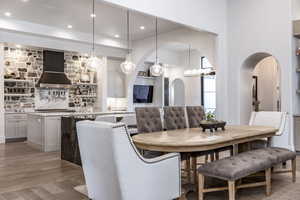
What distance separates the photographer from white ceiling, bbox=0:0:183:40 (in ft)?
19.4

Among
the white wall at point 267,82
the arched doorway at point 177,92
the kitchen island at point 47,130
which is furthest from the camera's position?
the arched doorway at point 177,92

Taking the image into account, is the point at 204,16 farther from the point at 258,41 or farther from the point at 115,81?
the point at 115,81

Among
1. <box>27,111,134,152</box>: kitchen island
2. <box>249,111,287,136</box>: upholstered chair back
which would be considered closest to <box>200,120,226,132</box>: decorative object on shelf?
<box>249,111,287,136</box>: upholstered chair back

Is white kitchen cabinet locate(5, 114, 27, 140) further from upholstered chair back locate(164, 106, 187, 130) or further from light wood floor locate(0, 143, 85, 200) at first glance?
upholstered chair back locate(164, 106, 187, 130)

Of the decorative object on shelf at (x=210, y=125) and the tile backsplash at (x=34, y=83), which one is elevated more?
the tile backsplash at (x=34, y=83)

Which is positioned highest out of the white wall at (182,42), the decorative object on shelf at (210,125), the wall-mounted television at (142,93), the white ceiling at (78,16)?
the white ceiling at (78,16)

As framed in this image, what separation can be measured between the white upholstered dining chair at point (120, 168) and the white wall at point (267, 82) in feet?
24.6

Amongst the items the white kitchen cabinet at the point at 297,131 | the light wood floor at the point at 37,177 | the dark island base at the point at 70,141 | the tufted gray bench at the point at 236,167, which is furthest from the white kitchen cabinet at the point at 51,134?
the white kitchen cabinet at the point at 297,131

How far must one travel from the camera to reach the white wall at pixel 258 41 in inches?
230

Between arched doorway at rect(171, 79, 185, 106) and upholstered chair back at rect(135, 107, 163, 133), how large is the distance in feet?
27.3

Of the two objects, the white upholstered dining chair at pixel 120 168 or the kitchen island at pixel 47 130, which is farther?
the kitchen island at pixel 47 130

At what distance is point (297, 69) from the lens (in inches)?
231

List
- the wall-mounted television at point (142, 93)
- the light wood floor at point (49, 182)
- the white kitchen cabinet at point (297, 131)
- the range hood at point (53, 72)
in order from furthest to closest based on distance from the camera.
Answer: the wall-mounted television at point (142, 93)
the range hood at point (53, 72)
the white kitchen cabinet at point (297, 131)
the light wood floor at point (49, 182)

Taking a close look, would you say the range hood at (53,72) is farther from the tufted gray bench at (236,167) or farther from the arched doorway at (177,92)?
the tufted gray bench at (236,167)
